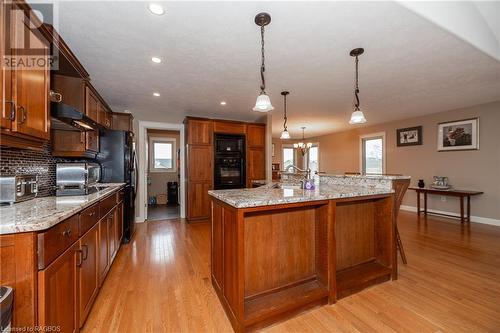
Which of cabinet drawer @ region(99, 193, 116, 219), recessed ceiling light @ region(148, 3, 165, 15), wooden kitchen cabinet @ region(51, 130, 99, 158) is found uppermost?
recessed ceiling light @ region(148, 3, 165, 15)

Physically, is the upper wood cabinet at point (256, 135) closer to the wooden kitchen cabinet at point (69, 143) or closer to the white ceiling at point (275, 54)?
the white ceiling at point (275, 54)

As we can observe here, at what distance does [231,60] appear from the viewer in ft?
7.93

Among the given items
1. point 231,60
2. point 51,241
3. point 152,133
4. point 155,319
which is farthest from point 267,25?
point 152,133

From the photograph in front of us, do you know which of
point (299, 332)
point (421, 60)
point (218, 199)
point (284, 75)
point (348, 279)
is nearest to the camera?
point (299, 332)

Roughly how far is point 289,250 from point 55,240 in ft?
5.44

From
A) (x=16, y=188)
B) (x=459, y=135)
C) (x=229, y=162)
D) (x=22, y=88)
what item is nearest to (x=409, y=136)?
(x=459, y=135)

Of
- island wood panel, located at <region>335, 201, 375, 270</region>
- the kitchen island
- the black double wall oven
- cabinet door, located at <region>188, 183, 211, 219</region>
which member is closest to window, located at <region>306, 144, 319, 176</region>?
the black double wall oven

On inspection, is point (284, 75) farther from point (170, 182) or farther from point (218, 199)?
point (170, 182)

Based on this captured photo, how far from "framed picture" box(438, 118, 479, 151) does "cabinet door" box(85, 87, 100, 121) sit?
6.85 metres

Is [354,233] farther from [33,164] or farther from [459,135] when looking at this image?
[459,135]

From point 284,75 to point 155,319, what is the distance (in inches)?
118

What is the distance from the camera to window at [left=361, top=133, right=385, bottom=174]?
6125 mm

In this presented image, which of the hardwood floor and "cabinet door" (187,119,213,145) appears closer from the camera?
the hardwood floor

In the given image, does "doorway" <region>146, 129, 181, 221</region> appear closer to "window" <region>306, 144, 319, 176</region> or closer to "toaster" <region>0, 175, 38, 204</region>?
"toaster" <region>0, 175, 38, 204</region>
